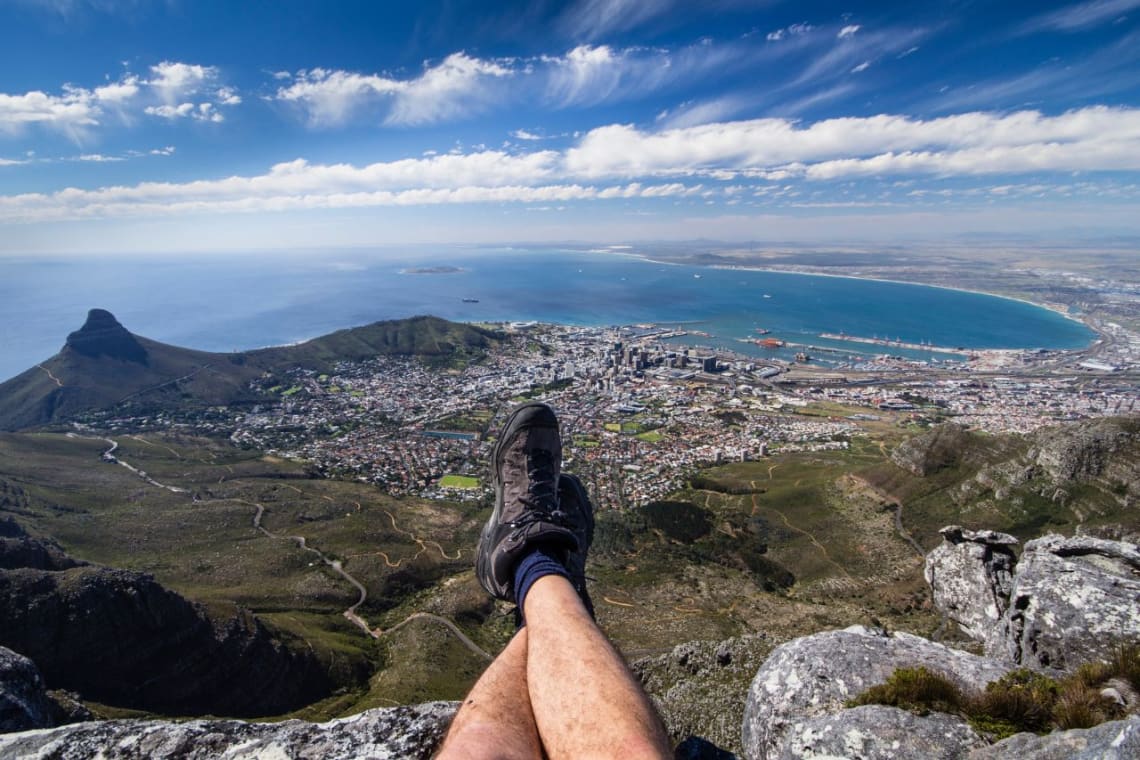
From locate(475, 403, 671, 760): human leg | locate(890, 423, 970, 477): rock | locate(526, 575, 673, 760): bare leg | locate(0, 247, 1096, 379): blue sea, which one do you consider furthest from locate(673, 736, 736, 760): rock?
locate(0, 247, 1096, 379): blue sea

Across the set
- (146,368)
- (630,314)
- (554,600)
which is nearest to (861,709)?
(554,600)

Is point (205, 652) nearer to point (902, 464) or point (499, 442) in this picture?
point (499, 442)

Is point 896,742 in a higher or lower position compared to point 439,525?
higher

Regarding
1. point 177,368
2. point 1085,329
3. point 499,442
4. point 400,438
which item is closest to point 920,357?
point 1085,329

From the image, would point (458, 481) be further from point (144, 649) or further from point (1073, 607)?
point (1073, 607)

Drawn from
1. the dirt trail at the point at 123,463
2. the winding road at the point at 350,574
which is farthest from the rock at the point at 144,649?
the dirt trail at the point at 123,463

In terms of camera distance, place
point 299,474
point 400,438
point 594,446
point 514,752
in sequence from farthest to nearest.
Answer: point 400,438
point 594,446
point 299,474
point 514,752

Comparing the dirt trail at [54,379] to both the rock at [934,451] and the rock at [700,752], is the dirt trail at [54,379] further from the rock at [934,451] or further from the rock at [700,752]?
the rock at [934,451]
